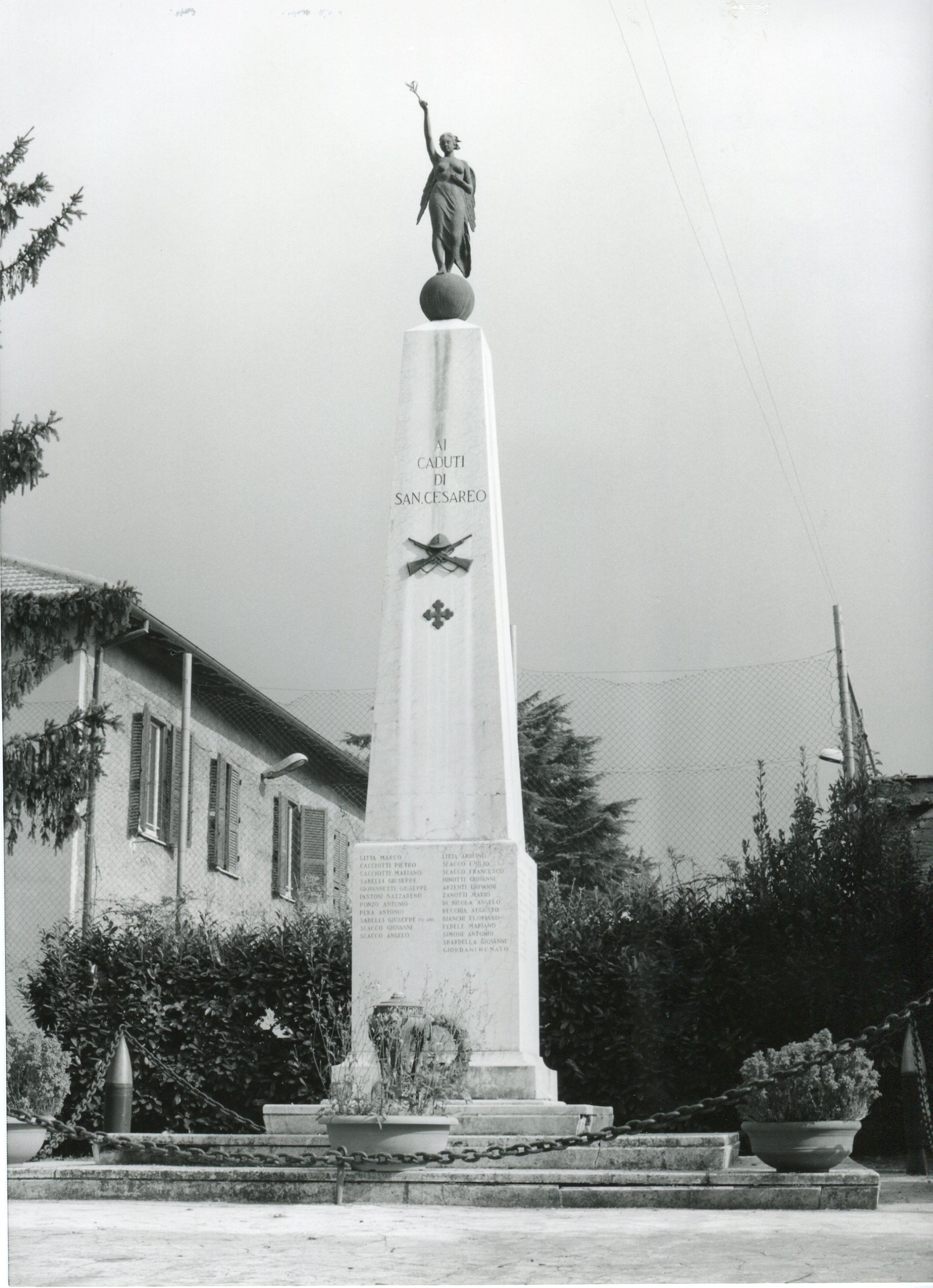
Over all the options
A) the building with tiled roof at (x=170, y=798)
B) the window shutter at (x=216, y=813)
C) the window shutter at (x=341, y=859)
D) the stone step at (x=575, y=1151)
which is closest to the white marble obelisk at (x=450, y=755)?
the stone step at (x=575, y=1151)

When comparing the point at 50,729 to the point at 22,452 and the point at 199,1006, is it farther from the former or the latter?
the point at 199,1006

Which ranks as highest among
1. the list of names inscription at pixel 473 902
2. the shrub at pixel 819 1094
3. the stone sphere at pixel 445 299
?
the stone sphere at pixel 445 299

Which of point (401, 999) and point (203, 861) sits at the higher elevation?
point (203, 861)

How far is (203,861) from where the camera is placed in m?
18.5

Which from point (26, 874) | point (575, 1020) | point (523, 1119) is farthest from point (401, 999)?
point (26, 874)

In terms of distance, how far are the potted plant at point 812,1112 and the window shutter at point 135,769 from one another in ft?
32.9

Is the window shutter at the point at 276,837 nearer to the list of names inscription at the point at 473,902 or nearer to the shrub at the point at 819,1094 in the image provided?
the list of names inscription at the point at 473,902

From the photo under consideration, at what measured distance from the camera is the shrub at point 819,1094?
7367 mm

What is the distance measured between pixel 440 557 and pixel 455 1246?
17.8 ft

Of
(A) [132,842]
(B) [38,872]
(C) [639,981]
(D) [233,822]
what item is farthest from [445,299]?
(D) [233,822]

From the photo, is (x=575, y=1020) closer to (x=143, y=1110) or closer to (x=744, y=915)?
(x=744, y=915)

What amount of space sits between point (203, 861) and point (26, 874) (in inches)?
166

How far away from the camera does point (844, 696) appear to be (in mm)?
14188

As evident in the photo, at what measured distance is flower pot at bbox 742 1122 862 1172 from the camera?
289 inches
